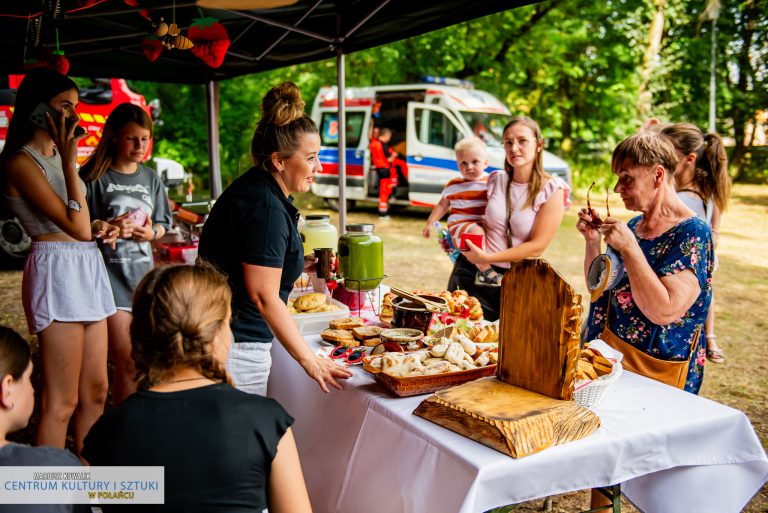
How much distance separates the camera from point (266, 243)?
186cm

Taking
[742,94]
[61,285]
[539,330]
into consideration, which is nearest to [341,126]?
[61,285]

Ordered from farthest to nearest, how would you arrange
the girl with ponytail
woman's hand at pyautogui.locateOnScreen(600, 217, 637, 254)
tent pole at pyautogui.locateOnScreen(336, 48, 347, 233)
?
1. tent pole at pyautogui.locateOnScreen(336, 48, 347, 233)
2. the girl with ponytail
3. woman's hand at pyautogui.locateOnScreen(600, 217, 637, 254)

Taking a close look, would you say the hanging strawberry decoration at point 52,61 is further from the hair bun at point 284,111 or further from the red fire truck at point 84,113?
the red fire truck at point 84,113

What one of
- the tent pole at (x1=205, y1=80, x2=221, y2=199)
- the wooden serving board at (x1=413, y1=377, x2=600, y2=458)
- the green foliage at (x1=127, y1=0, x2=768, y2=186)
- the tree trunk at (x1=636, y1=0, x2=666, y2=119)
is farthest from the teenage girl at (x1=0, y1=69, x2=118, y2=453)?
the tree trunk at (x1=636, y1=0, x2=666, y2=119)

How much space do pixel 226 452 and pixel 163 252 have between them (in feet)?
9.44

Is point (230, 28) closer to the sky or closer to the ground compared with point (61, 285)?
closer to the sky

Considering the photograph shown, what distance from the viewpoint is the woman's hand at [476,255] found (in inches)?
→ 123

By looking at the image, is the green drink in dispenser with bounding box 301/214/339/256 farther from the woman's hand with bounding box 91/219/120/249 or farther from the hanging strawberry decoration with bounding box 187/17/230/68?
the hanging strawberry decoration with bounding box 187/17/230/68

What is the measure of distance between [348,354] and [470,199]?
5.43 feet

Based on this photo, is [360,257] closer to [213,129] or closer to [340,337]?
[340,337]

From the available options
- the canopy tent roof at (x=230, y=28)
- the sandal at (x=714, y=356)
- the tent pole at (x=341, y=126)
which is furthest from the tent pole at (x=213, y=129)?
the sandal at (x=714, y=356)

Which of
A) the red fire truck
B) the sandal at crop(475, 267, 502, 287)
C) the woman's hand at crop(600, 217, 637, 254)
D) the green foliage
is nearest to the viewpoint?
the woman's hand at crop(600, 217, 637, 254)

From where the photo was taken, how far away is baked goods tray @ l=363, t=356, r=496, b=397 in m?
1.76

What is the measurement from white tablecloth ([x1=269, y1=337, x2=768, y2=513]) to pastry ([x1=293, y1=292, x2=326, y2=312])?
2.02 feet
